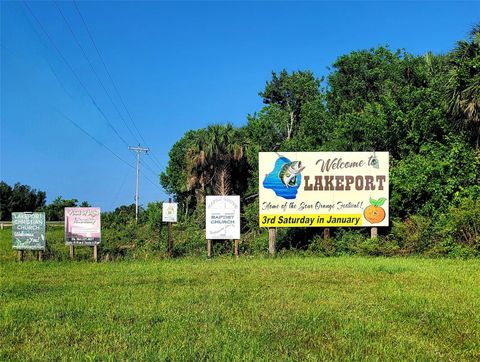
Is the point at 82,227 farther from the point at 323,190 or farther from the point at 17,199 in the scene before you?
the point at 17,199

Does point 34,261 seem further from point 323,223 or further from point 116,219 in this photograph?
point 116,219

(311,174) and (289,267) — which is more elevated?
(311,174)

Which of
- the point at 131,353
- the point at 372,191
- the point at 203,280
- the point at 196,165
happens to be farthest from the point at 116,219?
the point at 131,353

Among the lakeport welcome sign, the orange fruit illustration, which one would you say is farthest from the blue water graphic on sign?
the orange fruit illustration

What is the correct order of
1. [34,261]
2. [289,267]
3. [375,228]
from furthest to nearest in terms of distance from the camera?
[375,228] → [34,261] → [289,267]

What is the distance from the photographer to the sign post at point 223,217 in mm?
18328

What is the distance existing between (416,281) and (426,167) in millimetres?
9220

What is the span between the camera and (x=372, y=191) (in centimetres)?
1930

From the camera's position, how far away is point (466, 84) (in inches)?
744

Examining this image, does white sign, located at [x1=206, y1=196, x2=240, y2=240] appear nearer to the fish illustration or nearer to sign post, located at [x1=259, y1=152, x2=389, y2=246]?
sign post, located at [x1=259, y1=152, x2=389, y2=246]

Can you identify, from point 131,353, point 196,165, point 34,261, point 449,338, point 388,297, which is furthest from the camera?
point 196,165

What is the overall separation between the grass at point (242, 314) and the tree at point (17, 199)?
248 ft

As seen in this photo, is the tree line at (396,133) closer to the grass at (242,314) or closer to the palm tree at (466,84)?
the palm tree at (466,84)

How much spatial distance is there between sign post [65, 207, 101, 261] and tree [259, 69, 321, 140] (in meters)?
27.6
